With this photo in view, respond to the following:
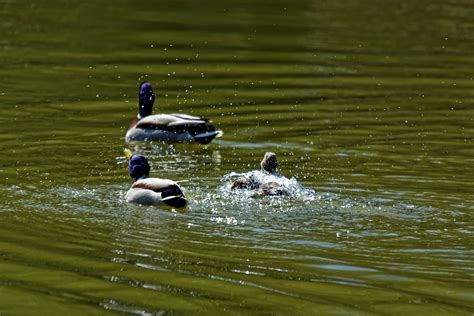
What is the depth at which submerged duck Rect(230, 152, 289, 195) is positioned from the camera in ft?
47.8

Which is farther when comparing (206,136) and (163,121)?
(163,121)

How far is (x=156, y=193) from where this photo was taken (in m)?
14.4

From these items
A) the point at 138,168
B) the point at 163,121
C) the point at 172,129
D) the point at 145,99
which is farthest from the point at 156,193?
the point at 145,99

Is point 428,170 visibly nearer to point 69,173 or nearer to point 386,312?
point 69,173

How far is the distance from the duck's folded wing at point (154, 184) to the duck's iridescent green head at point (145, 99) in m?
5.81

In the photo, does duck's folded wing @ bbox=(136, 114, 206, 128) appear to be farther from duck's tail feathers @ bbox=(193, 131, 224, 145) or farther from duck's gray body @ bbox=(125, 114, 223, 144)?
duck's tail feathers @ bbox=(193, 131, 224, 145)

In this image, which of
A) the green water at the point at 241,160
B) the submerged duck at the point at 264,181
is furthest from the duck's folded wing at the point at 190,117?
the submerged duck at the point at 264,181

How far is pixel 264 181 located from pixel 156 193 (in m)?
1.25

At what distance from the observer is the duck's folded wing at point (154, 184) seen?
14206 millimetres

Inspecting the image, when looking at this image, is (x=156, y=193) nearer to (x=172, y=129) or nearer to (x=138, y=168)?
(x=138, y=168)

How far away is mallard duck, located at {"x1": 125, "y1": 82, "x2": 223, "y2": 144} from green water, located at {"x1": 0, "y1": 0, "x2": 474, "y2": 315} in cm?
19

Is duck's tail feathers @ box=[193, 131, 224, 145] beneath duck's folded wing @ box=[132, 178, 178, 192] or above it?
beneath

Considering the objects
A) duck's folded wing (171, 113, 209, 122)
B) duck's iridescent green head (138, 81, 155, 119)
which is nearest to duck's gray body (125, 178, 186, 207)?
duck's folded wing (171, 113, 209, 122)

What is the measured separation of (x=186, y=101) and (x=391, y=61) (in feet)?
19.0
